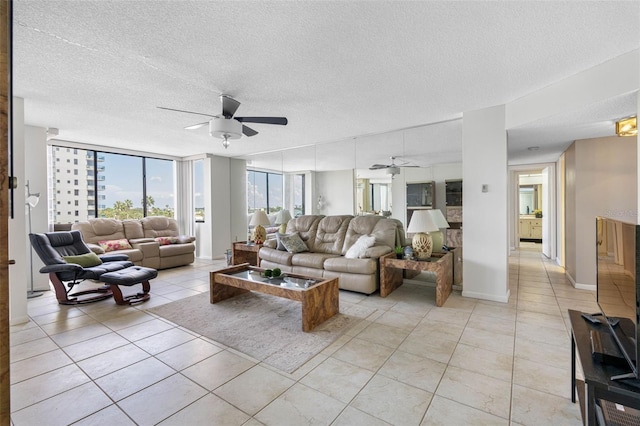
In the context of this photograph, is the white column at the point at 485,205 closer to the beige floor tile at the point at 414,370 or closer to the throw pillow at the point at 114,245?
the beige floor tile at the point at 414,370

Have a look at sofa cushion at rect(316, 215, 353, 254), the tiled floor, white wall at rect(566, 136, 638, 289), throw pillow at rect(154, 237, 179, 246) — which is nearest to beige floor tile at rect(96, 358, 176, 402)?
the tiled floor

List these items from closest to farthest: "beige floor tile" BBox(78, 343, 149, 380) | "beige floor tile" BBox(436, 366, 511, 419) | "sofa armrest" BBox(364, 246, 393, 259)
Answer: "beige floor tile" BBox(436, 366, 511, 419), "beige floor tile" BBox(78, 343, 149, 380), "sofa armrest" BBox(364, 246, 393, 259)

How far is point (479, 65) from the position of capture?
2.54 meters

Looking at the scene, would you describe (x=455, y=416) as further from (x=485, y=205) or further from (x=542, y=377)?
(x=485, y=205)

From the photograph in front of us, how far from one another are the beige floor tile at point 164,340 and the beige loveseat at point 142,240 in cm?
305

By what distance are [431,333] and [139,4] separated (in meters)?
3.48

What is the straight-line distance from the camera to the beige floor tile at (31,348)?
94.5 inches

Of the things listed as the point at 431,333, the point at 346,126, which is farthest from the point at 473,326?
the point at 346,126

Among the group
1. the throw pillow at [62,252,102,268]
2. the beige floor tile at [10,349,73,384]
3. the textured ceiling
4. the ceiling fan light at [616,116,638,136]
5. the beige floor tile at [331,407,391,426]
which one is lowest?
the beige floor tile at [331,407,391,426]

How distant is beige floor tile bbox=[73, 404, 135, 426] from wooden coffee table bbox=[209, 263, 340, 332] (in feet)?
5.06

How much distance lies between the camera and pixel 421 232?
3.93 m

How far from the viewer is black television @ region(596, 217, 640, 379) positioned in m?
1.21

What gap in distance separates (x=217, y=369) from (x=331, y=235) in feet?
10.4

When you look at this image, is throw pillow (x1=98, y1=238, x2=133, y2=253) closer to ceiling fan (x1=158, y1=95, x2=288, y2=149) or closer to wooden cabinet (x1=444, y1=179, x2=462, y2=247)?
ceiling fan (x1=158, y1=95, x2=288, y2=149)
